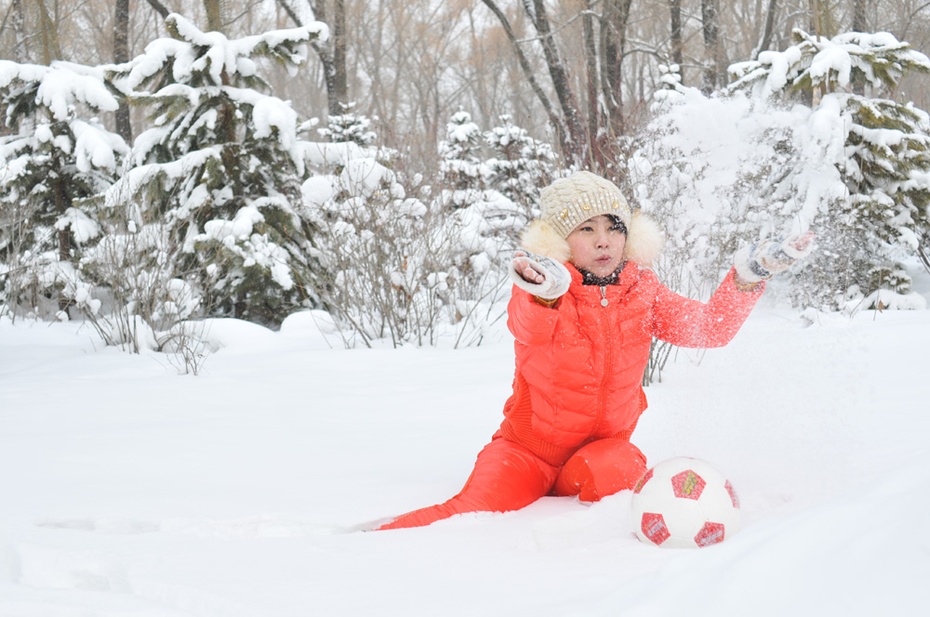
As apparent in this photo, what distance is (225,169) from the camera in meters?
8.75

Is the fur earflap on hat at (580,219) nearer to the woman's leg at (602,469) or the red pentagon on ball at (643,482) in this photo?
the woman's leg at (602,469)

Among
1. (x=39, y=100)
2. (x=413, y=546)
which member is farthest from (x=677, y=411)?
(x=39, y=100)

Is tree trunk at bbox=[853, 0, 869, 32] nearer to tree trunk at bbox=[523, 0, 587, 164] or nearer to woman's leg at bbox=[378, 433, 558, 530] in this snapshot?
tree trunk at bbox=[523, 0, 587, 164]

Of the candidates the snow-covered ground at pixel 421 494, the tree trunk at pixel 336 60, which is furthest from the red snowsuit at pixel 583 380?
the tree trunk at pixel 336 60

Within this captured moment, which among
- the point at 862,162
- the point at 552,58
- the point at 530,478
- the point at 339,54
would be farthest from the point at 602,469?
the point at 339,54

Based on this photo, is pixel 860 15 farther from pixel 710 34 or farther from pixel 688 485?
pixel 688 485

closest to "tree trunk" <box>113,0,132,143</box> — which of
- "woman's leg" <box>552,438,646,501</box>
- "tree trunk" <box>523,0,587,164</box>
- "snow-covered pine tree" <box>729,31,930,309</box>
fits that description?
"tree trunk" <box>523,0,587,164</box>

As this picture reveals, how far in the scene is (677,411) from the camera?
4.38 metres

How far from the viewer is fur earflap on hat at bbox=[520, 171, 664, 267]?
2.96 metres

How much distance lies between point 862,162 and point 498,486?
7239 mm

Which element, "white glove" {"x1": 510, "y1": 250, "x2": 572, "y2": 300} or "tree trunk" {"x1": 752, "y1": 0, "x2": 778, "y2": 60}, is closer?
"white glove" {"x1": 510, "y1": 250, "x2": 572, "y2": 300}

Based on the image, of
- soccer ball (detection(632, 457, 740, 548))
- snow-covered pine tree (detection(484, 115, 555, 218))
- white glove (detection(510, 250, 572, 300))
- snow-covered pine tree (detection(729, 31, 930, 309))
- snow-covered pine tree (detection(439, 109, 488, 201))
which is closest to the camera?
soccer ball (detection(632, 457, 740, 548))

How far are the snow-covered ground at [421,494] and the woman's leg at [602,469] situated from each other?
0.27ft

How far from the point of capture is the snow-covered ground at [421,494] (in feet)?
5.65
